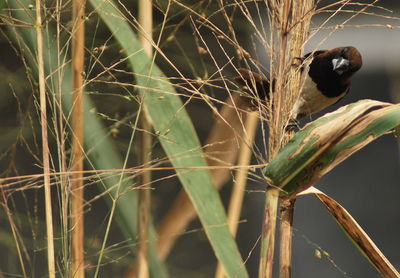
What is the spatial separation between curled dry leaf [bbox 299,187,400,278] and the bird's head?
794 millimetres

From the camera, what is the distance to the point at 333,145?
0.89m

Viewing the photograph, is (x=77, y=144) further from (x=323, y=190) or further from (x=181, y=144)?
(x=323, y=190)

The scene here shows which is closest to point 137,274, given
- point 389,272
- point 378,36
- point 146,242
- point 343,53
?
point 146,242

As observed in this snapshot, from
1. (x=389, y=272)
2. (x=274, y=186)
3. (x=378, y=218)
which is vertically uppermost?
(x=274, y=186)

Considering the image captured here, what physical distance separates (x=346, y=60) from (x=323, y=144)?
884 mm

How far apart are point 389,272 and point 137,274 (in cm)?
31

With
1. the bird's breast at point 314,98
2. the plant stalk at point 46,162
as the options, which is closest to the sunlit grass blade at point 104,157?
the plant stalk at point 46,162

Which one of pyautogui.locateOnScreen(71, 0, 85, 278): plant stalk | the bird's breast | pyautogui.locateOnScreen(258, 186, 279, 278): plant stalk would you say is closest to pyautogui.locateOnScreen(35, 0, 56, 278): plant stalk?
pyautogui.locateOnScreen(71, 0, 85, 278): plant stalk

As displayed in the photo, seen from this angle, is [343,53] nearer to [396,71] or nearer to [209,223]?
[396,71]

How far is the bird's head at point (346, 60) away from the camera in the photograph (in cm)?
171

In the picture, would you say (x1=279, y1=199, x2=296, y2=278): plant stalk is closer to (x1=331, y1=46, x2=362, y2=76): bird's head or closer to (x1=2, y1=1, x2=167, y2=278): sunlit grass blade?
(x1=2, y1=1, x2=167, y2=278): sunlit grass blade

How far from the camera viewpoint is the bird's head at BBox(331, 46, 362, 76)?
5.62 feet

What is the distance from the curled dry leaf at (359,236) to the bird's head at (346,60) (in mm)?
794

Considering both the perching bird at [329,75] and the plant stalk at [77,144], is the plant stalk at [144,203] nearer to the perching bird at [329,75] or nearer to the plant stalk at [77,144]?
the plant stalk at [77,144]
